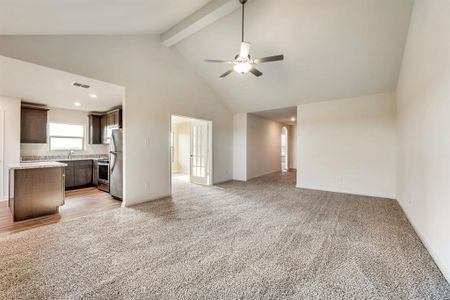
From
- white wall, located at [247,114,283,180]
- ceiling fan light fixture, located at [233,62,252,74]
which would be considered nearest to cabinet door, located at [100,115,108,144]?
white wall, located at [247,114,283,180]

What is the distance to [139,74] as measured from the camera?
404 cm

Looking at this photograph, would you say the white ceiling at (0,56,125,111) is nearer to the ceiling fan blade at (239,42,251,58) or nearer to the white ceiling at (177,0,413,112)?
the white ceiling at (177,0,413,112)

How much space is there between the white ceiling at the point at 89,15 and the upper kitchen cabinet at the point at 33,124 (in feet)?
11.3

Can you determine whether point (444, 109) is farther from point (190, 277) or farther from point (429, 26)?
point (190, 277)

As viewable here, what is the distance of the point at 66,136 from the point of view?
19.1ft

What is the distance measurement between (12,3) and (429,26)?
15.0 ft

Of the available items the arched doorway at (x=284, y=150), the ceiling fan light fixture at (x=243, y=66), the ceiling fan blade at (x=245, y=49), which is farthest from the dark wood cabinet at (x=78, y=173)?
the arched doorway at (x=284, y=150)

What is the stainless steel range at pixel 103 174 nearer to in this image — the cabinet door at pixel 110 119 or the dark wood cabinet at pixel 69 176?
the dark wood cabinet at pixel 69 176

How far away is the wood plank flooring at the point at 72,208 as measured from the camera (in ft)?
9.68

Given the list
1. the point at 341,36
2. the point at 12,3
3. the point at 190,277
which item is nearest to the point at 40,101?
the point at 12,3

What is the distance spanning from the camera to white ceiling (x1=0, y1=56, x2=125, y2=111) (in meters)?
2.98

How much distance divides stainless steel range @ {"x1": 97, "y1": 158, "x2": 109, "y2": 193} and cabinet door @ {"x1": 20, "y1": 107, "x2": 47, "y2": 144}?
1591 mm

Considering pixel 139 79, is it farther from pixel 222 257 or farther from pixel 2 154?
pixel 222 257

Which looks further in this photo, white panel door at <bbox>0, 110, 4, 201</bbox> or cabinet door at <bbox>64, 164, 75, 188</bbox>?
cabinet door at <bbox>64, 164, 75, 188</bbox>
